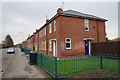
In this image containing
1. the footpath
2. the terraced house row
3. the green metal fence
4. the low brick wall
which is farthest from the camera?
the terraced house row

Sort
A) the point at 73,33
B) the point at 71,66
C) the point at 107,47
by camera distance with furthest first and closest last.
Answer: the point at 73,33
the point at 107,47
the point at 71,66

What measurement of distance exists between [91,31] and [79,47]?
376cm

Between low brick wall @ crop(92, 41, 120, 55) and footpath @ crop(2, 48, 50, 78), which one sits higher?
low brick wall @ crop(92, 41, 120, 55)

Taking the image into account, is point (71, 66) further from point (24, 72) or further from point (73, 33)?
point (73, 33)

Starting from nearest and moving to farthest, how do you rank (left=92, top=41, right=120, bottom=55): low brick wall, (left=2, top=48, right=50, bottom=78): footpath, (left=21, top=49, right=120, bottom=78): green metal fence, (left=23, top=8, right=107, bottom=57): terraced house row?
(left=21, top=49, right=120, bottom=78): green metal fence
(left=2, top=48, right=50, bottom=78): footpath
(left=92, top=41, right=120, bottom=55): low brick wall
(left=23, top=8, right=107, bottom=57): terraced house row

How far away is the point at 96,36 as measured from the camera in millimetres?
15430

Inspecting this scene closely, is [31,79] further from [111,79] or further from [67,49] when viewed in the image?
[67,49]

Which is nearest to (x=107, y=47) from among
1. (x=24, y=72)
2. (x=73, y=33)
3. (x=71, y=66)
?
(x=73, y=33)

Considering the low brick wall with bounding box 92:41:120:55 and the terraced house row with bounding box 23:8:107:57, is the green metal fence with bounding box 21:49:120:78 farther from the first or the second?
the terraced house row with bounding box 23:8:107:57

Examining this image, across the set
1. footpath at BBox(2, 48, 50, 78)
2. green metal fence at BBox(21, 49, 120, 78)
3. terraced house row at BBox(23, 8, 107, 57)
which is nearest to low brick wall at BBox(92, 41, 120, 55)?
terraced house row at BBox(23, 8, 107, 57)

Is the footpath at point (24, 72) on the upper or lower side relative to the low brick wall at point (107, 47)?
lower

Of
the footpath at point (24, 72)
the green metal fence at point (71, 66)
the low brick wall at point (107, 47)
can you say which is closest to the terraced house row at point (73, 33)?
the low brick wall at point (107, 47)

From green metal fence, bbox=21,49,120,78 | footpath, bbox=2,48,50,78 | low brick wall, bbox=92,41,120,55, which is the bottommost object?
footpath, bbox=2,48,50,78

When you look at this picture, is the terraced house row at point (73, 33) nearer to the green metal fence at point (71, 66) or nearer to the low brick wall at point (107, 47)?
the low brick wall at point (107, 47)
